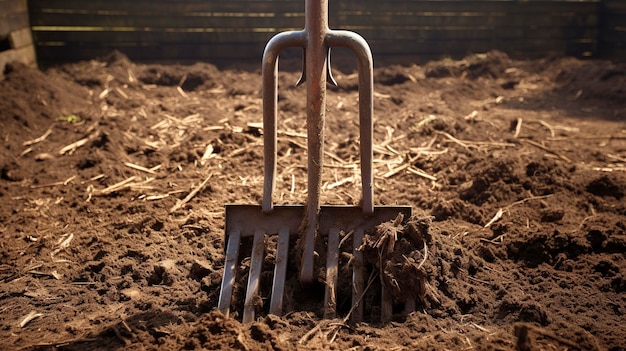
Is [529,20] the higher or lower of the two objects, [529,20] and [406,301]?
the higher

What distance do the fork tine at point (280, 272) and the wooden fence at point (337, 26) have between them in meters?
6.06

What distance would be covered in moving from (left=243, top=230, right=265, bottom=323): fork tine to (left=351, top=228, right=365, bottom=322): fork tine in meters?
0.42

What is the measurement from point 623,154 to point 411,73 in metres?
3.45

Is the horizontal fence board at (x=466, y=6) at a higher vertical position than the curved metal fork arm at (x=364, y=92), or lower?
higher

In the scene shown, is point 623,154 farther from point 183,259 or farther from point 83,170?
point 83,170

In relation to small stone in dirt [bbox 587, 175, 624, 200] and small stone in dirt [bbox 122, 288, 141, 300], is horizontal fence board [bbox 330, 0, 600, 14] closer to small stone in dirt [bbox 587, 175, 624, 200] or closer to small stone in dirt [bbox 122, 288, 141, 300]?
small stone in dirt [bbox 587, 175, 624, 200]

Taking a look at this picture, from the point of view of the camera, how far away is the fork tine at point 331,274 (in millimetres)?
2805

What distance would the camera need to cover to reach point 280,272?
293cm

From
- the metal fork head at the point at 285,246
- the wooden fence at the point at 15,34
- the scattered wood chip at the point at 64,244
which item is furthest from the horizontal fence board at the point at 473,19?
the metal fork head at the point at 285,246

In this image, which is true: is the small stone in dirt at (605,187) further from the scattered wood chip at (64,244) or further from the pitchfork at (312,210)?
the scattered wood chip at (64,244)

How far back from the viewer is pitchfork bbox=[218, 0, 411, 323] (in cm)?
288

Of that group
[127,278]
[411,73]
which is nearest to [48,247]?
[127,278]

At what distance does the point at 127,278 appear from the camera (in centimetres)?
319

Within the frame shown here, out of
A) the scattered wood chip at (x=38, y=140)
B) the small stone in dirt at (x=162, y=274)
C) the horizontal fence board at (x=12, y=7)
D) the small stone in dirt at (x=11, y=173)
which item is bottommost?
the small stone in dirt at (x=162, y=274)
